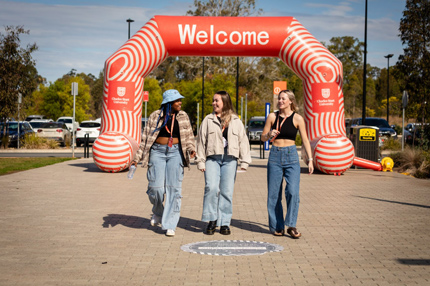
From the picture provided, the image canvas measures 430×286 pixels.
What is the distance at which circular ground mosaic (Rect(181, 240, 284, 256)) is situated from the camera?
671cm

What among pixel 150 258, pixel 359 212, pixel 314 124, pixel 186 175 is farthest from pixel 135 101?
pixel 150 258

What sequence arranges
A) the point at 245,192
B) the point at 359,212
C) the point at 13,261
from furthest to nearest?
the point at 245,192
the point at 359,212
the point at 13,261

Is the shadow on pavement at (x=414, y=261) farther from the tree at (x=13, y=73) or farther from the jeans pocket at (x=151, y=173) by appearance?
the tree at (x=13, y=73)

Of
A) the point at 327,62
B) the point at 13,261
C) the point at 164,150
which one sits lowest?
the point at 13,261

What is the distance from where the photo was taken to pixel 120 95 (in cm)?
1570

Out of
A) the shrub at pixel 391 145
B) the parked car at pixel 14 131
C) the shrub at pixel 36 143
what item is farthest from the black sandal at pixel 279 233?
the parked car at pixel 14 131

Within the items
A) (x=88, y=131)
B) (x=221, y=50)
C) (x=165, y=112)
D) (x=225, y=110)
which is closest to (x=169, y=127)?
(x=165, y=112)

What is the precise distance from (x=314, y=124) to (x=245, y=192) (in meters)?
4.39

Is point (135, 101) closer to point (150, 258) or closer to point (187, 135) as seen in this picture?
point (187, 135)

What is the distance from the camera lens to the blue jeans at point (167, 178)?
25.0 ft

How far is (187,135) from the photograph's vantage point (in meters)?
7.79

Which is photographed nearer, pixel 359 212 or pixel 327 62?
pixel 359 212

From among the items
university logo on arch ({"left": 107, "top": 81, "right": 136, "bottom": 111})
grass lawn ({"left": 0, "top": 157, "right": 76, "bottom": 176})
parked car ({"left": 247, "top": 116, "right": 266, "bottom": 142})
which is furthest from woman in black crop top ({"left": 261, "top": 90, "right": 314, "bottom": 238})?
parked car ({"left": 247, "top": 116, "right": 266, "bottom": 142})

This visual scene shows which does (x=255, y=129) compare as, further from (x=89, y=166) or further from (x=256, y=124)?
(x=89, y=166)
